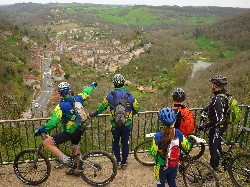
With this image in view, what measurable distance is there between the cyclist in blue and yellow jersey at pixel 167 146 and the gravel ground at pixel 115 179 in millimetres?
1225

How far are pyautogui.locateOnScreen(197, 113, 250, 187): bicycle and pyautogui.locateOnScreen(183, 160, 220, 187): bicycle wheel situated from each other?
0.64 m

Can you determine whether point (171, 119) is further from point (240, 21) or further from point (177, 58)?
point (240, 21)

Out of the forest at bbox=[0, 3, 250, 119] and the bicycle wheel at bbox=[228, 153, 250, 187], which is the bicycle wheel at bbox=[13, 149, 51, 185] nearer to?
the bicycle wheel at bbox=[228, 153, 250, 187]

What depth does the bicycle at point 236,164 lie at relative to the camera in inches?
164

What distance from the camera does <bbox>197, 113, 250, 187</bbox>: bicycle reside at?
4.16 metres

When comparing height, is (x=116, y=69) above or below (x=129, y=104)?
below

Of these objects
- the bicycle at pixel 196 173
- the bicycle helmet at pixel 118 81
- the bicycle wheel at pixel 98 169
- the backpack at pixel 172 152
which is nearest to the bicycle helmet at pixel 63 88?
the bicycle helmet at pixel 118 81

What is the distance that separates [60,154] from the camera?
13.4 feet

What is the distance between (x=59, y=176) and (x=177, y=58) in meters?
81.2

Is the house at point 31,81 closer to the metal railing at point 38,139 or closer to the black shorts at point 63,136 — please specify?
the metal railing at point 38,139

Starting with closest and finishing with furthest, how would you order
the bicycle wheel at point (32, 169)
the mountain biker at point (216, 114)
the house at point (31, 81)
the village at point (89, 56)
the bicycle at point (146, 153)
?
the mountain biker at point (216, 114) → the bicycle wheel at point (32, 169) → the bicycle at point (146, 153) → the house at point (31, 81) → the village at point (89, 56)

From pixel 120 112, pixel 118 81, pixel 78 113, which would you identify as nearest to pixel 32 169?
pixel 78 113

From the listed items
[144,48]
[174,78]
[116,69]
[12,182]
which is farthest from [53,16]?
[12,182]

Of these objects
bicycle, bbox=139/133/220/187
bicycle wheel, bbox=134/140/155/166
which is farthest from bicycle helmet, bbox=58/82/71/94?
bicycle, bbox=139/133/220/187
